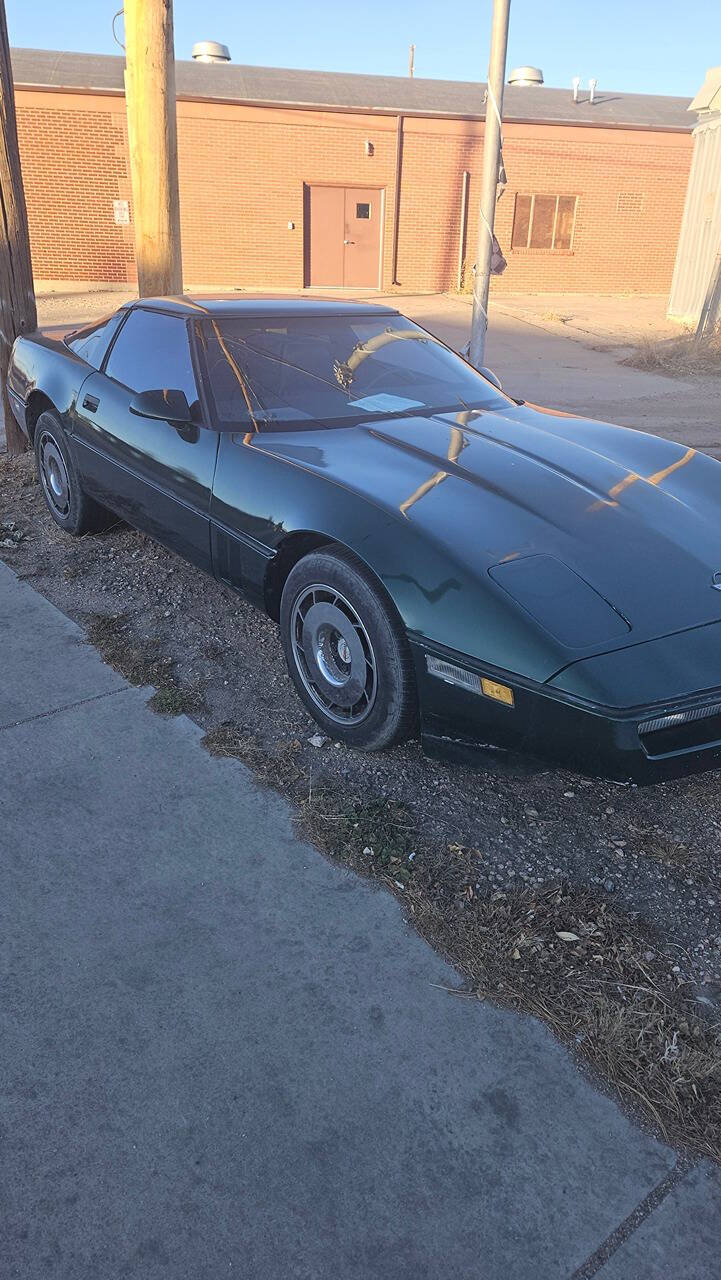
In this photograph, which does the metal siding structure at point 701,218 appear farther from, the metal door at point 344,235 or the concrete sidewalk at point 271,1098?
the concrete sidewalk at point 271,1098

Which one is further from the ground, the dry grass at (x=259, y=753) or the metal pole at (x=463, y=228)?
the metal pole at (x=463, y=228)

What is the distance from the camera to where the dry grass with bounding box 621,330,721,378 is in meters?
11.5

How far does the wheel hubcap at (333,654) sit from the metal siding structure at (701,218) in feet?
45.5

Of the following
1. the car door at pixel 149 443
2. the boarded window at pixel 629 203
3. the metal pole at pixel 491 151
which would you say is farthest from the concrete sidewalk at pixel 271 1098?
the boarded window at pixel 629 203

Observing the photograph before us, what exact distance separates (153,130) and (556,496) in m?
4.70

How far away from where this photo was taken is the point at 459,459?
3.24 m

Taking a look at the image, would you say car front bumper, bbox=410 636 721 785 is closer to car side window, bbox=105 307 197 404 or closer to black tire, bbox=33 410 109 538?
car side window, bbox=105 307 197 404

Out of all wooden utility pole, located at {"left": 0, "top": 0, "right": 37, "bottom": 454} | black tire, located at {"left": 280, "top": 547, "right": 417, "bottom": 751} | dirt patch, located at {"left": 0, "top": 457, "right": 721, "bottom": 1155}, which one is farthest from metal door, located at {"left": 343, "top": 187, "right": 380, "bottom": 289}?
black tire, located at {"left": 280, "top": 547, "right": 417, "bottom": 751}

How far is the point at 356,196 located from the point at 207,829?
829 inches

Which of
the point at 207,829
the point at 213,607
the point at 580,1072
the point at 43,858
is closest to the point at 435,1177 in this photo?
the point at 580,1072

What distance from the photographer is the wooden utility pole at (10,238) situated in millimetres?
5812

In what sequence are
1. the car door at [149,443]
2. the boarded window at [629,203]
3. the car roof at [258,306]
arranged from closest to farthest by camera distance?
the car door at [149,443] → the car roof at [258,306] → the boarded window at [629,203]

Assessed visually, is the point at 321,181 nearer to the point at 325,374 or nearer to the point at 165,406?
the point at 325,374

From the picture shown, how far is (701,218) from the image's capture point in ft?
48.5
